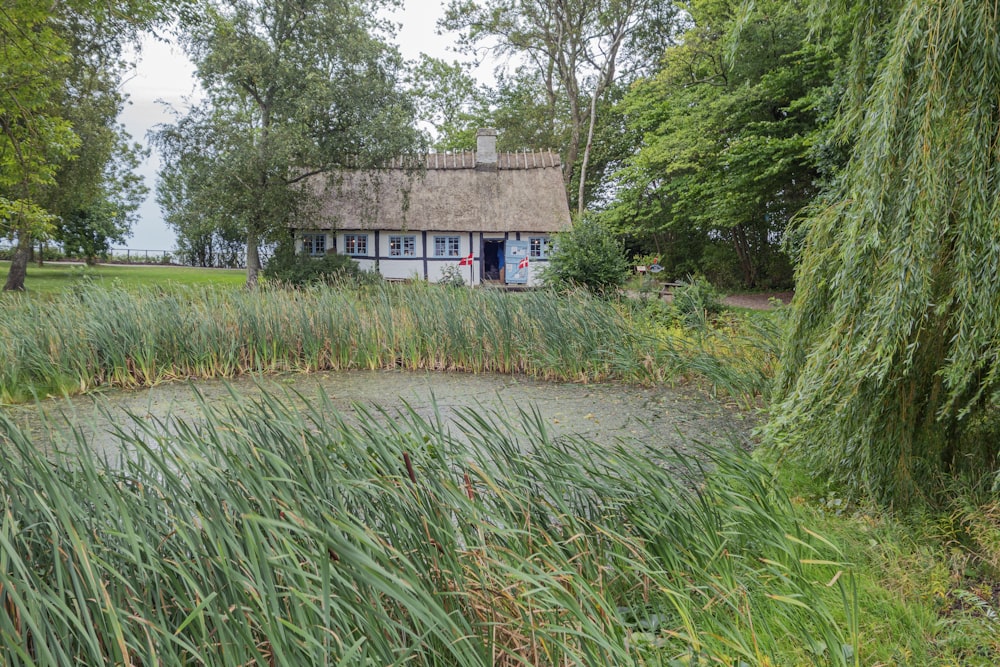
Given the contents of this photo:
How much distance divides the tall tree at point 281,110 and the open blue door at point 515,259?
5415 mm

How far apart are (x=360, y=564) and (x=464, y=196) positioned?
21845 millimetres

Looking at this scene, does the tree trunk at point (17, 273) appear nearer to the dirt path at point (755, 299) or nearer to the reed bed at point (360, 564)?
the dirt path at point (755, 299)

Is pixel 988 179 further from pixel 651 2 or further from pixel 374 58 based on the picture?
pixel 651 2

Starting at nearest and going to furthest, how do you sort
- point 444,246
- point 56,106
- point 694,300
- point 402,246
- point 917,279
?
point 917,279, point 694,300, point 56,106, point 402,246, point 444,246

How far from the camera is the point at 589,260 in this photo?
11.8m

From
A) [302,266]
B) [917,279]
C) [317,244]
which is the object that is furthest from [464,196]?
[917,279]

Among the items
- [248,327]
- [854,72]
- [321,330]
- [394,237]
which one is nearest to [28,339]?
[248,327]

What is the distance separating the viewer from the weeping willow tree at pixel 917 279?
2529 mm

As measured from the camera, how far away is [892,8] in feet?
11.2

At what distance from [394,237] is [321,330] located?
14000 millimetres

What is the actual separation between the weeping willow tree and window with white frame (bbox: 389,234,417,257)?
62.4 ft

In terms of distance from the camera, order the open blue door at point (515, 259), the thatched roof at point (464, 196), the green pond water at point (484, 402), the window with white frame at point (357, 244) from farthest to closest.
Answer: the open blue door at point (515, 259)
the window with white frame at point (357, 244)
the thatched roof at point (464, 196)
the green pond water at point (484, 402)

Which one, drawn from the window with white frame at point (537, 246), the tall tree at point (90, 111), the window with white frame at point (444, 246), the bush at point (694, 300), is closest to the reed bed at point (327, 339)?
the bush at point (694, 300)

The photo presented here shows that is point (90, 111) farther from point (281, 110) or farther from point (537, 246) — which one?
point (537, 246)
